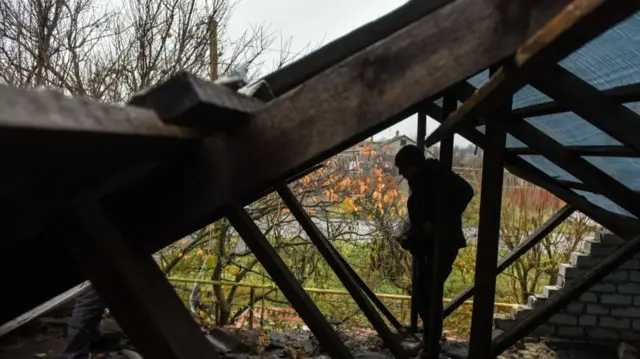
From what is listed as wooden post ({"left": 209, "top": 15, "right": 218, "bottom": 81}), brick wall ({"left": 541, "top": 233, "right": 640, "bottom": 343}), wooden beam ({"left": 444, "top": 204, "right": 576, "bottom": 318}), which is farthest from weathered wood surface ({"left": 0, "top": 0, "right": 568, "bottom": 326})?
wooden post ({"left": 209, "top": 15, "right": 218, "bottom": 81})

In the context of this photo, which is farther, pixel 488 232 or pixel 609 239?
pixel 609 239

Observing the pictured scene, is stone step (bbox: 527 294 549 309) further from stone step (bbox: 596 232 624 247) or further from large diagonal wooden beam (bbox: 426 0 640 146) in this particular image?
large diagonal wooden beam (bbox: 426 0 640 146)

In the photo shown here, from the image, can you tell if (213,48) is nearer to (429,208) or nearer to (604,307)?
(429,208)

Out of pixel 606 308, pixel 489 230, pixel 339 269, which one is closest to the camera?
Result: pixel 489 230

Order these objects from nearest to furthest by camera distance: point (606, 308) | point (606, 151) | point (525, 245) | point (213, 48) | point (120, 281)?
1. point (120, 281)
2. point (606, 151)
3. point (525, 245)
4. point (606, 308)
5. point (213, 48)

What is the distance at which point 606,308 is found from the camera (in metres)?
6.34

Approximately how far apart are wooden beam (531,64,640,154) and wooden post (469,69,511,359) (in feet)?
0.60

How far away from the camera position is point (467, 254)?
34.1ft

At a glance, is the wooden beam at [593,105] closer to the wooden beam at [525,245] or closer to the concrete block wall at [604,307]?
the wooden beam at [525,245]

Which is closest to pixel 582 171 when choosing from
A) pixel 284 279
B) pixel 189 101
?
pixel 284 279

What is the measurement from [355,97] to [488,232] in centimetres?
117

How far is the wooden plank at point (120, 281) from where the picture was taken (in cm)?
131

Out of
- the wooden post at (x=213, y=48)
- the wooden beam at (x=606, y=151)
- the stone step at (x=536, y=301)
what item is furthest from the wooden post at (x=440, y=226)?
the wooden post at (x=213, y=48)

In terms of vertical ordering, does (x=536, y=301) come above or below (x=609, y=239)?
below
